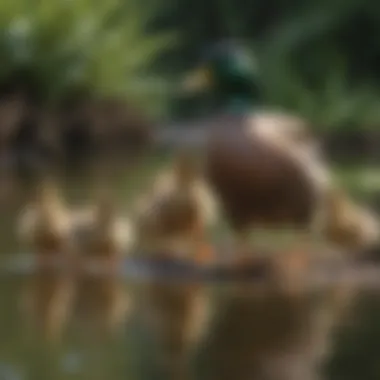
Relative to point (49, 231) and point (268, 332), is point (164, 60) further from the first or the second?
point (268, 332)

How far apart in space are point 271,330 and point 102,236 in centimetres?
26

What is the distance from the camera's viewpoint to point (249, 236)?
3.67ft

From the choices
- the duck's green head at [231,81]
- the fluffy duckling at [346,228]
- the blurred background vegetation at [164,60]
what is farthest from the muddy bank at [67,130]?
the fluffy duckling at [346,228]

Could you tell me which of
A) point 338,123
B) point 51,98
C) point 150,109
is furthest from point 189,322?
point 338,123

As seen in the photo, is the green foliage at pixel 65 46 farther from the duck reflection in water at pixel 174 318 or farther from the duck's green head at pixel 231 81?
the duck reflection in water at pixel 174 318

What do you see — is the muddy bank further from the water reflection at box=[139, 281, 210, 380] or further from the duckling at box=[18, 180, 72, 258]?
the water reflection at box=[139, 281, 210, 380]

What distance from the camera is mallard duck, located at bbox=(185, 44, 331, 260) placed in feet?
3.58

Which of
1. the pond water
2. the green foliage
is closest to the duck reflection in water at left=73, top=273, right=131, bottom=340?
the pond water

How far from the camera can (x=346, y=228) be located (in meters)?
1.10

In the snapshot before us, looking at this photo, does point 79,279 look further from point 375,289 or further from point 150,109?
point 150,109

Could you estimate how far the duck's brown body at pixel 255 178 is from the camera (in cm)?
109

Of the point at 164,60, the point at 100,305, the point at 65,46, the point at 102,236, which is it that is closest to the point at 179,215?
the point at 102,236

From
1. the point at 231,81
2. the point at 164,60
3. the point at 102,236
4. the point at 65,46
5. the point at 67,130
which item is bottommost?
the point at 102,236

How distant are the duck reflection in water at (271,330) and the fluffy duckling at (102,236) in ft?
0.44
